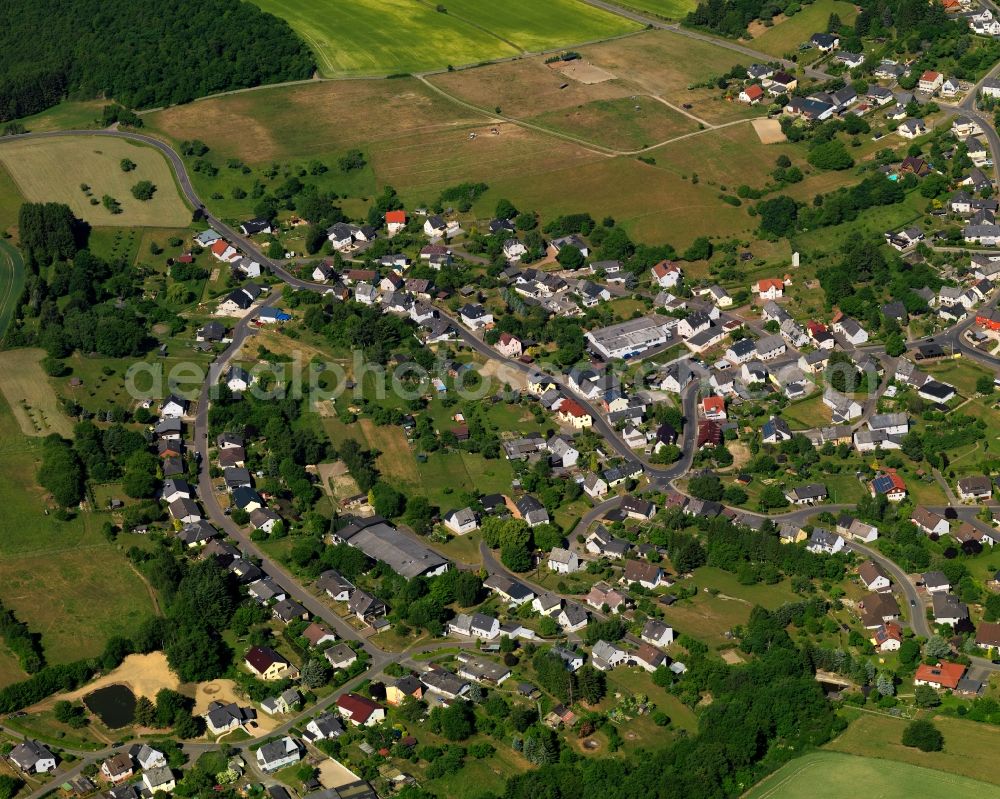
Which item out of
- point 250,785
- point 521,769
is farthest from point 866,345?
point 250,785

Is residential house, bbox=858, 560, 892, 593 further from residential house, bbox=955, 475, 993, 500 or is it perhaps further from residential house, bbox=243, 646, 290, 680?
residential house, bbox=243, 646, 290, 680

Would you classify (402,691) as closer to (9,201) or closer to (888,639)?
(888,639)

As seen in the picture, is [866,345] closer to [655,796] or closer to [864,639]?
[864,639]

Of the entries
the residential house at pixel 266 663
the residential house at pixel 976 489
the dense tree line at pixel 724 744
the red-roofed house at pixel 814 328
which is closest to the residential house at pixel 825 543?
the residential house at pixel 976 489

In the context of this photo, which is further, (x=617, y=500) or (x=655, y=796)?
(x=617, y=500)

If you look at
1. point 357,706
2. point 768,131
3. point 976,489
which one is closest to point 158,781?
point 357,706
